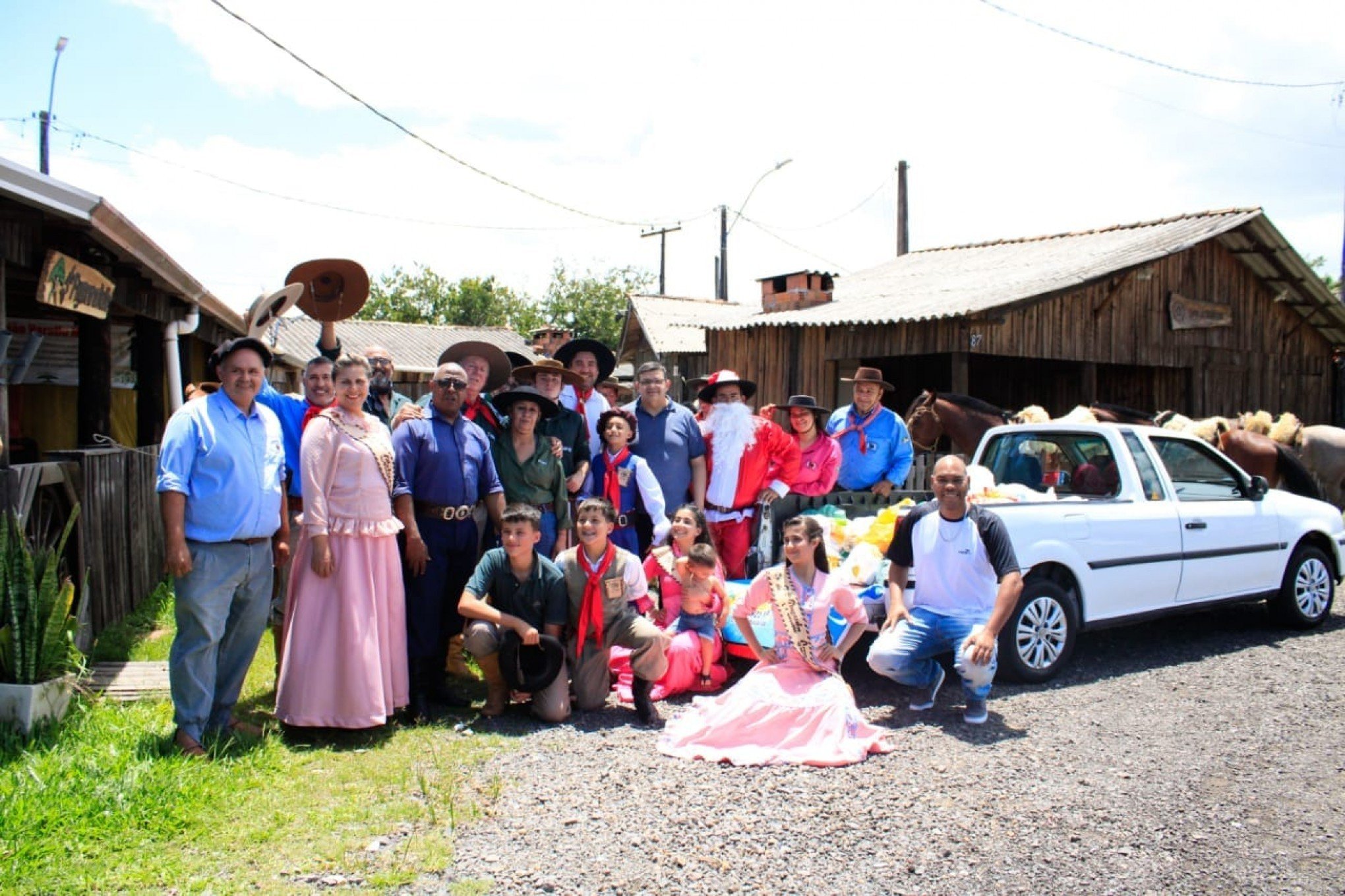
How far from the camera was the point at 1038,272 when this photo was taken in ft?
48.0

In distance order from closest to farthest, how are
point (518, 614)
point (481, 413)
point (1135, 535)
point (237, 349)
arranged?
1. point (237, 349)
2. point (518, 614)
3. point (481, 413)
4. point (1135, 535)

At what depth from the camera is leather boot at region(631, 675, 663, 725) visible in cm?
526

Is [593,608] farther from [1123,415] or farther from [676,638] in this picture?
[1123,415]

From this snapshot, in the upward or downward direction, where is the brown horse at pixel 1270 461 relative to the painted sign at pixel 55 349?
downward

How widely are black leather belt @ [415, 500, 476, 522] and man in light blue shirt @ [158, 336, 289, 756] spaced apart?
32.4 inches

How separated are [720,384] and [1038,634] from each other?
2.66 m

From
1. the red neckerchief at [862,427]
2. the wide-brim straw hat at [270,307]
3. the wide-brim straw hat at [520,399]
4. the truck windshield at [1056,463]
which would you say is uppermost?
the wide-brim straw hat at [270,307]

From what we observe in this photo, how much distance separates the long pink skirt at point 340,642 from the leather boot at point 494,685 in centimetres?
51

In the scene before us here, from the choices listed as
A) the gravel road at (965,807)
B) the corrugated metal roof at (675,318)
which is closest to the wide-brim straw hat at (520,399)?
the gravel road at (965,807)

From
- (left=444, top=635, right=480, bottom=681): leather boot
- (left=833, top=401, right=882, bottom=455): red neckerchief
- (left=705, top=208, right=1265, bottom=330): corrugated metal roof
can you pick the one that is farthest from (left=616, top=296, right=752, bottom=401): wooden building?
A: (left=444, top=635, right=480, bottom=681): leather boot

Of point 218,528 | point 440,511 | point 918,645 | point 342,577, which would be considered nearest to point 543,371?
point 440,511

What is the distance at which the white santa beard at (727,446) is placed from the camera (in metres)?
6.83

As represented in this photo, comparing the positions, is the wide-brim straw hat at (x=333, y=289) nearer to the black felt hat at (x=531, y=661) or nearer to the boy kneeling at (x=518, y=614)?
the boy kneeling at (x=518, y=614)

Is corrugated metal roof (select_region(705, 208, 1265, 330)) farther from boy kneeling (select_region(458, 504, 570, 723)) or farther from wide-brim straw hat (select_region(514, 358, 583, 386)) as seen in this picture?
boy kneeling (select_region(458, 504, 570, 723))
